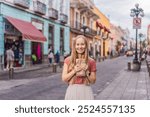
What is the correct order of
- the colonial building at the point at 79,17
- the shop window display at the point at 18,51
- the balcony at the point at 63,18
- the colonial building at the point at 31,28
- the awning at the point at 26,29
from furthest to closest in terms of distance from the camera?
the colonial building at the point at 79,17 → the balcony at the point at 63,18 → the shop window display at the point at 18,51 → the awning at the point at 26,29 → the colonial building at the point at 31,28

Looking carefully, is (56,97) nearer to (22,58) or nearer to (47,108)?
(47,108)

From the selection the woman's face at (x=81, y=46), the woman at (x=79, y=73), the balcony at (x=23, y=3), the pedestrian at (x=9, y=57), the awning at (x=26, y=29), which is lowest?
the pedestrian at (x=9, y=57)

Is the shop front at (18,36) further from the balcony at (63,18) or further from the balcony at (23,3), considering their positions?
the balcony at (63,18)

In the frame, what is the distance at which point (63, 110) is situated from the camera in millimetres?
4367

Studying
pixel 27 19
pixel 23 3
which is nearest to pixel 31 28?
pixel 27 19

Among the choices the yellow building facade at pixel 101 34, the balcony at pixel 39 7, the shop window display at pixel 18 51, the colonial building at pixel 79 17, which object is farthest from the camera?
the yellow building facade at pixel 101 34

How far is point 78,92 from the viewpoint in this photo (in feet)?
15.3

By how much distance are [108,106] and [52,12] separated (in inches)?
1235

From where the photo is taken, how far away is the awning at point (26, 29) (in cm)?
2591

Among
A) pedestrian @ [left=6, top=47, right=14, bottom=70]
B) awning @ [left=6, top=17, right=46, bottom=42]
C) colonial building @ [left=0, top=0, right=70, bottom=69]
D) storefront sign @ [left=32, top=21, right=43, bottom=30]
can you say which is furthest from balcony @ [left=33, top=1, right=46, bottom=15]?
pedestrian @ [left=6, top=47, right=14, bottom=70]

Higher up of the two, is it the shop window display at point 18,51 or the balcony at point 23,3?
the balcony at point 23,3

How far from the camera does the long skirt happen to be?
4.65 m

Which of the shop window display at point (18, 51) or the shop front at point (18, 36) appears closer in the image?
the shop front at point (18, 36)

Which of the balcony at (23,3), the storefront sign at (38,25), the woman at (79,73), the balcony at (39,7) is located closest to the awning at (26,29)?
the storefront sign at (38,25)
